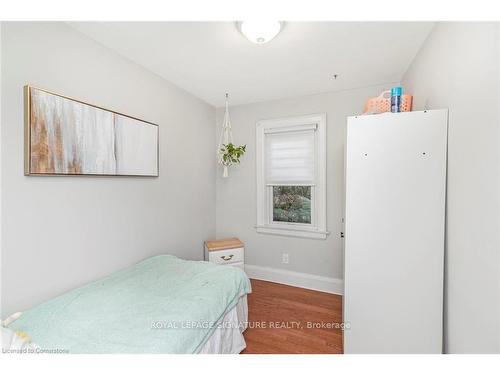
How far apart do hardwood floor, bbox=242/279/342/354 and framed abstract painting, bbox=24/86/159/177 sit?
168 centimetres

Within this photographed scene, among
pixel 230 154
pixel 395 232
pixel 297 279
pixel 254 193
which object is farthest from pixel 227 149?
pixel 395 232

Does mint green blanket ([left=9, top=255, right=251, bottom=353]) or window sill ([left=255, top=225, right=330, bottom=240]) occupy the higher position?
window sill ([left=255, top=225, right=330, bottom=240])

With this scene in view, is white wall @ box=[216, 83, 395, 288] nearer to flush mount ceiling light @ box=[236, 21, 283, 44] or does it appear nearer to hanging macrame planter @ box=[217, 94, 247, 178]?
hanging macrame planter @ box=[217, 94, 247, 178]

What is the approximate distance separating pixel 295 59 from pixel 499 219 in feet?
5.35

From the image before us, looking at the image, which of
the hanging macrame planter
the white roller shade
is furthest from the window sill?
the hanging macrame planter

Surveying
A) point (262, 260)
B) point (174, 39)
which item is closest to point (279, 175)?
point (262, 260)

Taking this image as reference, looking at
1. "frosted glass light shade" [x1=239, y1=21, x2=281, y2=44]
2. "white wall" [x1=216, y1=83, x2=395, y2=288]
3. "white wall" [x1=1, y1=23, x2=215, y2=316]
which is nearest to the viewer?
"white wall" [x1=1, y1=23, x2=215, y2=316]

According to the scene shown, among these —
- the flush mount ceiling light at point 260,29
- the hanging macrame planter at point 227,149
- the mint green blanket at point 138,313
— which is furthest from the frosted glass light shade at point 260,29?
the mint green blanket at point 138,313

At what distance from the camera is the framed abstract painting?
1258 mm

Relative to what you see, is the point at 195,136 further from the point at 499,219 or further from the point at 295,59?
the point at 499,219

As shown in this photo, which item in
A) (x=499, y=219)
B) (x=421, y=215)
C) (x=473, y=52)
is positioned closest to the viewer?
(x=499, y=219)

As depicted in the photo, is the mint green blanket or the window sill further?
the window sill

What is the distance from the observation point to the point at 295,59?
5.95ft

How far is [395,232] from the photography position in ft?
4.42
